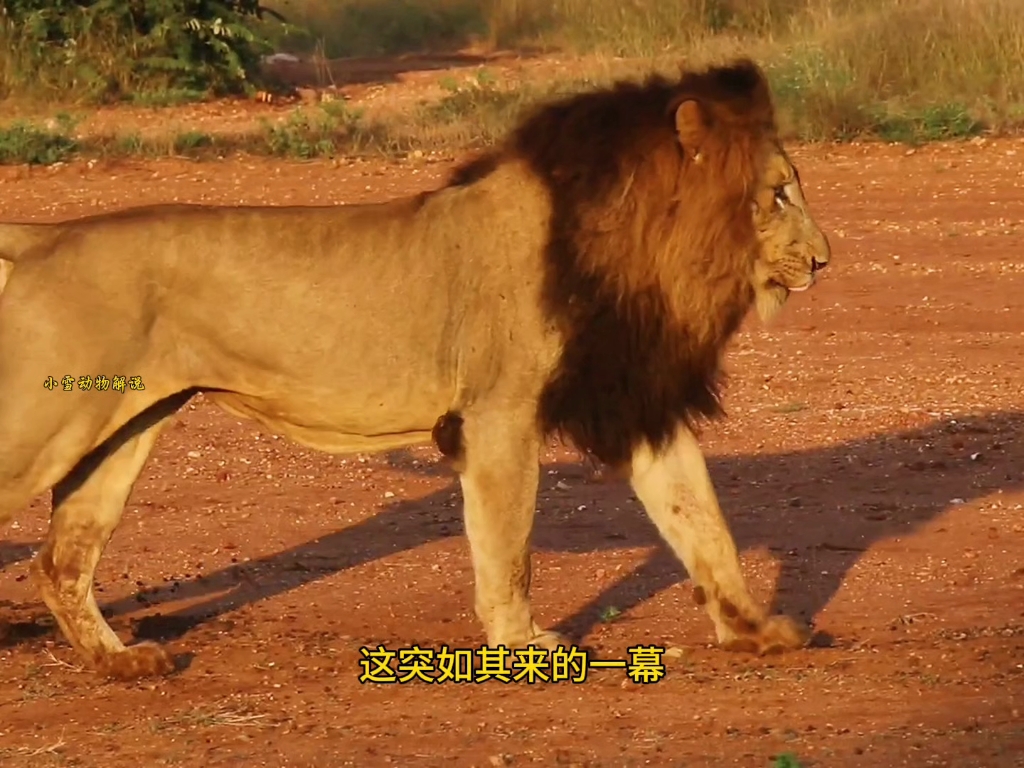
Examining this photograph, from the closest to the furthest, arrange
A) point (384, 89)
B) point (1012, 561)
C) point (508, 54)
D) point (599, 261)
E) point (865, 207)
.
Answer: point (599, 261) < point (1012, 561) < point (865, 207) < point (384, 89) < point (508, 54)

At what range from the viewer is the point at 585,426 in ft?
17.8

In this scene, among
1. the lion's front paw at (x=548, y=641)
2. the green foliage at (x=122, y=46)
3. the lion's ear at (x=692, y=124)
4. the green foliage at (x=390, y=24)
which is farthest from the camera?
the green foliage at (x=390, y=24)

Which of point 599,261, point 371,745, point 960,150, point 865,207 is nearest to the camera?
point 371,745

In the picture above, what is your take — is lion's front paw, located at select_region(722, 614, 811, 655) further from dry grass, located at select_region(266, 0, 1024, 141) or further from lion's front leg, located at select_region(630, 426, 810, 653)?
dry grass, located at select_region(266, 0, 1024, 141)

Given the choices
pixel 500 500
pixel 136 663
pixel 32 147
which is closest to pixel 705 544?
pixel 500 500

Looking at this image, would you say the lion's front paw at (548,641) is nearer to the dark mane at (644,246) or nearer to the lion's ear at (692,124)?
the dark mane at (644,246)

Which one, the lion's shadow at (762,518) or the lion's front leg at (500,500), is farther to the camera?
the lion's shadow at (762,518)

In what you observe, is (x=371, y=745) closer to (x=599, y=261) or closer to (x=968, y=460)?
(x=599, y=261)

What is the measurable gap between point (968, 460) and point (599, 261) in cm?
300

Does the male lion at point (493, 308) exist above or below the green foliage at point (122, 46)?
above

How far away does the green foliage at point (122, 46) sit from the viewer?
18.0 m

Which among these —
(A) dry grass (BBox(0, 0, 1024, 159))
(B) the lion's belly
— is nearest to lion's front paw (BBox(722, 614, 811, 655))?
(B) the lion's belly

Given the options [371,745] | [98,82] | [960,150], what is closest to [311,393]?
[371,745]

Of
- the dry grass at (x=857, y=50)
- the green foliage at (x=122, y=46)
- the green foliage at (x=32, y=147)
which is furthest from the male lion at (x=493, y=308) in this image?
the green foliage at (x=122, y=46)
